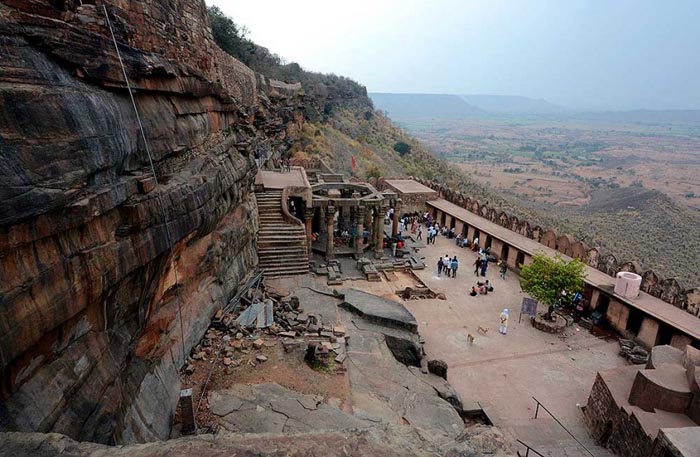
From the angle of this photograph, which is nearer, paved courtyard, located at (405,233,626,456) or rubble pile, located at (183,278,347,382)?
rubble pile, located at (183,278,347,382)

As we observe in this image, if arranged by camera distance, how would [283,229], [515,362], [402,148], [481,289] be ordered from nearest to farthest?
1. [515,362]
2. [283,229]
3. [481,289]
4. [402,148]

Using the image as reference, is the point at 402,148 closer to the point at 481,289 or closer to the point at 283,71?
the point at 283,71

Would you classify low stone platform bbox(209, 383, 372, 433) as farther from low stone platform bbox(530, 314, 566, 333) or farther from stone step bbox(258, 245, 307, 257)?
low stone platform bbox(530, 314, 566, 333)

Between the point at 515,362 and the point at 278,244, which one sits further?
the point at 278,244

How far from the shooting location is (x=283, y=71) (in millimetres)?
61688

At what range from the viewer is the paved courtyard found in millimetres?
11781

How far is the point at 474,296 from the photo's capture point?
781 inches

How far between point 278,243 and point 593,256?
15.4 meters

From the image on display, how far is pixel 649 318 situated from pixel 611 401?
6.56 meters

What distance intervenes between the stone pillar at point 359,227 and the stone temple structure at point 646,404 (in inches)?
510

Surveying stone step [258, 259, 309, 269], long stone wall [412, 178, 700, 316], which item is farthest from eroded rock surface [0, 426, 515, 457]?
long stone wall [412, 178, 700, 316]

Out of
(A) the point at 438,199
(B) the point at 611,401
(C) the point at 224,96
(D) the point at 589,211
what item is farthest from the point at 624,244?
(C) the point at 224,96

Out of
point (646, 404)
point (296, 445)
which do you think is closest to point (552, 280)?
point (646, 404)

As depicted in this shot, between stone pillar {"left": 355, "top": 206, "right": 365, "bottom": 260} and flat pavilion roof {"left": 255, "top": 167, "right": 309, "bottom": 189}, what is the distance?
3121 millimetres
